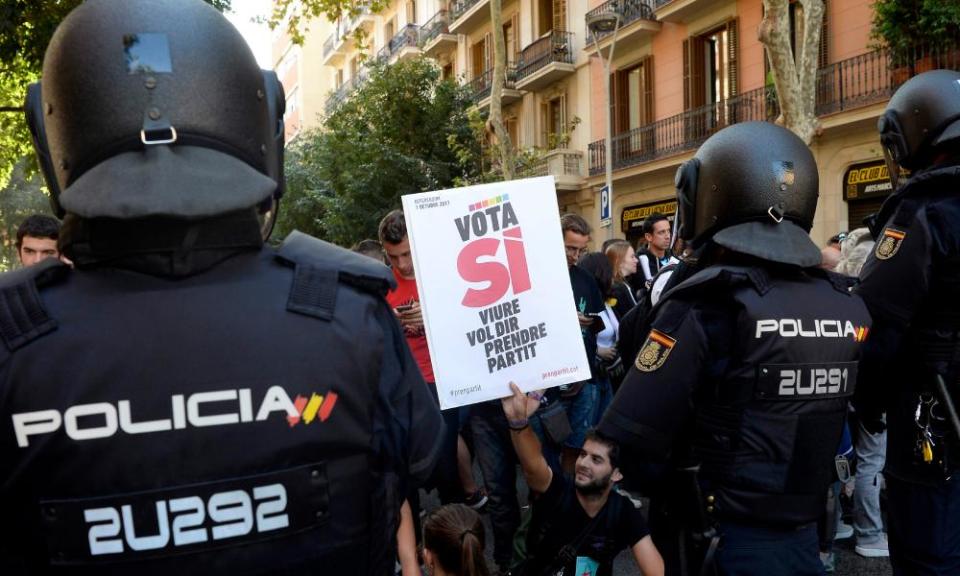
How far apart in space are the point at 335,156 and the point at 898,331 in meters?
22.2

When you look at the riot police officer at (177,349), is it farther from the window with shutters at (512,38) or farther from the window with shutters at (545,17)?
the window with shutters at (512,38)

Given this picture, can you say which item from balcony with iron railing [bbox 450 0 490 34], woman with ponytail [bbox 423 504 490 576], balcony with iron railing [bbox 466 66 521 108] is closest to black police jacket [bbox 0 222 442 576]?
woman with ponytail [bbox 423 504 490 576]

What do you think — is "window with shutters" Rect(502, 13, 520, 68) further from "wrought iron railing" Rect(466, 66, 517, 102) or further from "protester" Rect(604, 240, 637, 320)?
"protester" Rect(604, 240, 637, 320)

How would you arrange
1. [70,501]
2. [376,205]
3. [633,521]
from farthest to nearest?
1. [376,205]
2. [633,521]
3. [70,501]

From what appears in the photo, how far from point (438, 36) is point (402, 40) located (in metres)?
4.29

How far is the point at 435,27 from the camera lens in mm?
29875

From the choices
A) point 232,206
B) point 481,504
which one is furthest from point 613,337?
point 232,206

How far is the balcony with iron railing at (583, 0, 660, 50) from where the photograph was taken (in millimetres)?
19672

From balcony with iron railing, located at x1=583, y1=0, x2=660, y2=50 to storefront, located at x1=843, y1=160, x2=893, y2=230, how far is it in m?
6.75

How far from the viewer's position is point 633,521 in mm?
3424

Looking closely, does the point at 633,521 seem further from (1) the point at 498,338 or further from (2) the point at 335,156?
(2) the point at 335,156

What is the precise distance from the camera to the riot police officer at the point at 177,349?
4.14 feet

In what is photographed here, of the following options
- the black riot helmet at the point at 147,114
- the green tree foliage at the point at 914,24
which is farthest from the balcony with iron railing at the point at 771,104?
the black riot helmet at the point at 147,114

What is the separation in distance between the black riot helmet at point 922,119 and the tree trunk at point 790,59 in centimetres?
620
